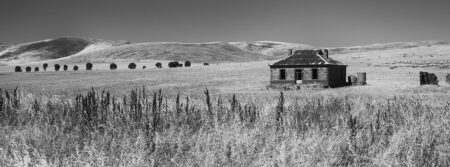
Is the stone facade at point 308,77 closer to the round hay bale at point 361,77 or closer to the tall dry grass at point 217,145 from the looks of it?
the round hay bale at point 361,77

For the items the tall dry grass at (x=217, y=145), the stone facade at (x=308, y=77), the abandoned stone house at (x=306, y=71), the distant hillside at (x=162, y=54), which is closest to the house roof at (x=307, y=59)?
the abandoned stone house at (x=306, y=71)

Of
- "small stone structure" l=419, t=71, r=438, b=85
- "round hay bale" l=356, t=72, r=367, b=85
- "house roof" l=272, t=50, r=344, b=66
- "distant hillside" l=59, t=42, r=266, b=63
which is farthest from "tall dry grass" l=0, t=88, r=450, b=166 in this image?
"distant hillside" l=59, t=42, r=266, b=63

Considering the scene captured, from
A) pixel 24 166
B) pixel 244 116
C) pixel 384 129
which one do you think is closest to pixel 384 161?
pixel 384 129

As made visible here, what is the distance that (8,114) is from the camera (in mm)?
7301

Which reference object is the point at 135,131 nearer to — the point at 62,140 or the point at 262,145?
the point at 62,140

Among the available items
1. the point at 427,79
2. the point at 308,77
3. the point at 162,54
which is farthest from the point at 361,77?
the point at 162,54

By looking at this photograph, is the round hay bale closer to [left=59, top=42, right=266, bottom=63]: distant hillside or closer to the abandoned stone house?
the abandoned stone house

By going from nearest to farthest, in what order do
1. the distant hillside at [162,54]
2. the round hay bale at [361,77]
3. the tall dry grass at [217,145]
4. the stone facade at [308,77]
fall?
the tall dry grass at [217,145] → the round hay bale at [361,77] → the stone facade at [308,77] → the distant hillside at [162,54]

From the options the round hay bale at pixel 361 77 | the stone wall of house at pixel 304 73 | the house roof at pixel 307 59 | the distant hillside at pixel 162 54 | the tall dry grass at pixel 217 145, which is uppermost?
the distant hillside at pixel 162 54

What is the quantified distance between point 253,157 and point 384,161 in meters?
1.24

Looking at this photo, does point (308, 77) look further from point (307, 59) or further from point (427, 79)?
point (427, 79)

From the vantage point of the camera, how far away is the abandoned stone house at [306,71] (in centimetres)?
3922

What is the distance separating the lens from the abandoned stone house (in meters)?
39.2

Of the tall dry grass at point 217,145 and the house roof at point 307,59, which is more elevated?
the house roof at point 307,59
